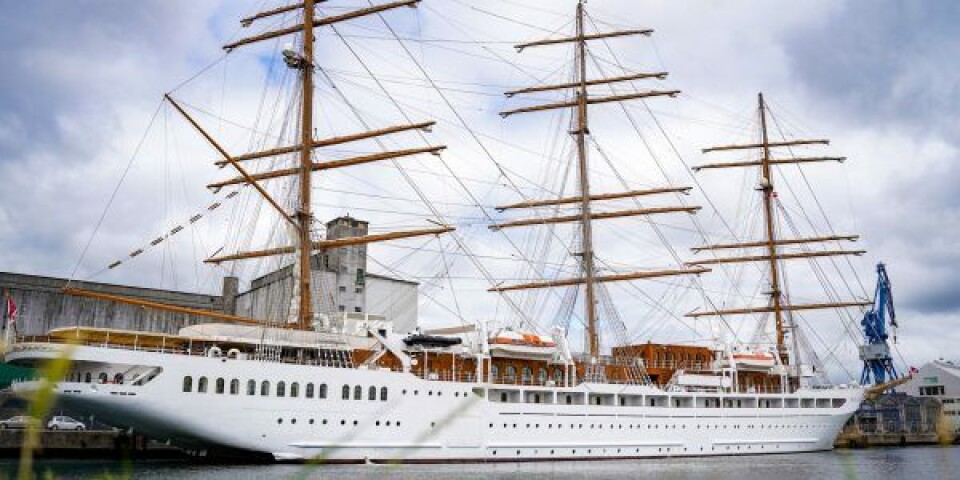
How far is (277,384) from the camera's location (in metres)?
26.3

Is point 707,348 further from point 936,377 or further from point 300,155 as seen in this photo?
point 936,377

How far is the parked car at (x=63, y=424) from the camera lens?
1357 inches

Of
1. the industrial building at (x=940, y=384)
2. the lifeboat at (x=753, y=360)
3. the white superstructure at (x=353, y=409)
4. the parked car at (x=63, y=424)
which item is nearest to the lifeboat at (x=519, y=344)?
the white superstructure at (x=353, y=409)

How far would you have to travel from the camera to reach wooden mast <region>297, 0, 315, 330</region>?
32156mm

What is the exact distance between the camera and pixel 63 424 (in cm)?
3500

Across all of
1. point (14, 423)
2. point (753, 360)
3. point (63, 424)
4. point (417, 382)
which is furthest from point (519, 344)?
point (14, 423)

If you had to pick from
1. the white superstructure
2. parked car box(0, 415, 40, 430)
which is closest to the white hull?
the white superstructure

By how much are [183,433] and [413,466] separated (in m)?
7.95

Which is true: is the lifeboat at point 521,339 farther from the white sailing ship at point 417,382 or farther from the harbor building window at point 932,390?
the harbor building window at point 932,390

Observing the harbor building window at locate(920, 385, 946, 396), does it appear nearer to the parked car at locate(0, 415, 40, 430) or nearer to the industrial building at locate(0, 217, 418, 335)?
the industrial building at locate(0, 217, 418, 335)

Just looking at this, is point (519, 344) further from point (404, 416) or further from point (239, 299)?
point (239, 299)

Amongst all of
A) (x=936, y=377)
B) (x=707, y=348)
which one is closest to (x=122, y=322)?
(x=707, y=348)

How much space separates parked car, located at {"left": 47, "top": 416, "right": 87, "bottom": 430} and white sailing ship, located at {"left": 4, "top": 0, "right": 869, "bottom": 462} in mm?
9551

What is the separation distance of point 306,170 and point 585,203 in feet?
52.8
